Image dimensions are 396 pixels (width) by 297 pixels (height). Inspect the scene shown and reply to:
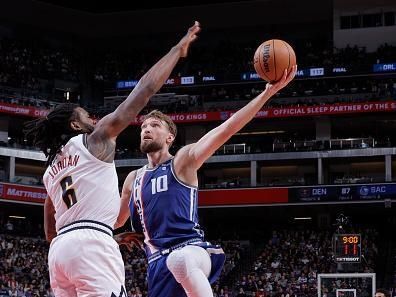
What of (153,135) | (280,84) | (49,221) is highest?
(280,84)

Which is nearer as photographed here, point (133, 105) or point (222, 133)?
point (133, 105)

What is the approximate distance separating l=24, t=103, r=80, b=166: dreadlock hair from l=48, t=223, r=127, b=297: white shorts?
2.12ft

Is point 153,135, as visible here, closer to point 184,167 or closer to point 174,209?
point 184,167

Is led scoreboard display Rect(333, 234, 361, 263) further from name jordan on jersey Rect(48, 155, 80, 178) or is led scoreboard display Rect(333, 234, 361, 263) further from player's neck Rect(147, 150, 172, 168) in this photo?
name jordan on jersey Rect(48, 155, 80, 178)

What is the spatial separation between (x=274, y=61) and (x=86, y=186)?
8.32 ft

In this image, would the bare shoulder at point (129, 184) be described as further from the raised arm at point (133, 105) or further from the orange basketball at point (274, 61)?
the raised arm at point (133, 105)

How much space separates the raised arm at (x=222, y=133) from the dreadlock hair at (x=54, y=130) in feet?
4.10

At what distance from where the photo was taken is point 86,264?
559 centimetres

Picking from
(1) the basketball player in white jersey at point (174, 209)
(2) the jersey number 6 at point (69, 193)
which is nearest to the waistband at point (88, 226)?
(2) the jersey number 6 at point (69, 193)

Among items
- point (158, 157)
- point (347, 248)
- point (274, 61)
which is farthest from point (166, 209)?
point (347, 248)

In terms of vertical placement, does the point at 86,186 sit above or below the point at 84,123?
below

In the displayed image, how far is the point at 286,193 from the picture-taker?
41.5 m

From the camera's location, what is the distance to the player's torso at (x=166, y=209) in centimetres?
694

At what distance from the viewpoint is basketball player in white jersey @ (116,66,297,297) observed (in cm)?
682
